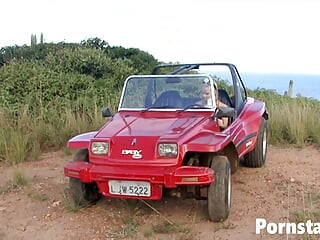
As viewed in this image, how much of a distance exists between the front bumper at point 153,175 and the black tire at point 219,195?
0.17m

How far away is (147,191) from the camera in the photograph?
4.96 metres

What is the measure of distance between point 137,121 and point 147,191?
105cm

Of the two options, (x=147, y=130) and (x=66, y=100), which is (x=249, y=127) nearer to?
(x=147, y=130)

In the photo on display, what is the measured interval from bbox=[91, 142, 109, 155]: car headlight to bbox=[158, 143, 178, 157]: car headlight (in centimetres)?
58

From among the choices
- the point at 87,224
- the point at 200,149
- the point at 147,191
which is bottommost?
the point at 87,224

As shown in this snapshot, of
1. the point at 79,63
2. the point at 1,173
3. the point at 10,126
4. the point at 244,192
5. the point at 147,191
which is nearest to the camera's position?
the point at 147,191

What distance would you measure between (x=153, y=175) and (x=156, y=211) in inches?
31.2

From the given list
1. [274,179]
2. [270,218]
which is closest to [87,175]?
[270,218]

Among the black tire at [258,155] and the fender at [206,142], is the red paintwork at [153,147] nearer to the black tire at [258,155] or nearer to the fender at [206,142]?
the fender at [206,142]

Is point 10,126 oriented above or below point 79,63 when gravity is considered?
below

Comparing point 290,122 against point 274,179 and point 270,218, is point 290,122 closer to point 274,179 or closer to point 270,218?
point 274,179

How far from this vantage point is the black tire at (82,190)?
5.58 meters

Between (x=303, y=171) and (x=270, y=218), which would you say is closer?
(x=270, y=218)

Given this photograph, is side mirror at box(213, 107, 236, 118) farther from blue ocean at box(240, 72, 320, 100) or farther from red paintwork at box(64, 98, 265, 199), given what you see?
blue ocean at box(240, 72, 320, 100)
